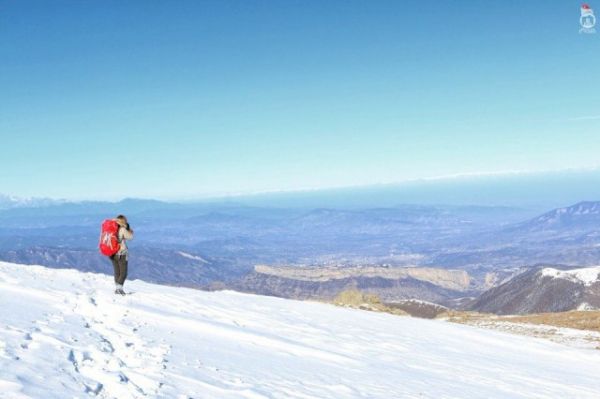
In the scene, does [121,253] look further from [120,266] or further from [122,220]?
[122,220]

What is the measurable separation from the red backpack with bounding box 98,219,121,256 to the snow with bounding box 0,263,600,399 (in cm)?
152

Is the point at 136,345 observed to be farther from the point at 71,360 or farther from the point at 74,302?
the point at 74,302

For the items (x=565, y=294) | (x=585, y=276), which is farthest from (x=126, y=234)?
(x=585, y=276)

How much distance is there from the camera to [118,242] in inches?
705

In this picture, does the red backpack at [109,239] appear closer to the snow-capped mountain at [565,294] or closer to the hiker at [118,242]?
the hiker at [118,242]

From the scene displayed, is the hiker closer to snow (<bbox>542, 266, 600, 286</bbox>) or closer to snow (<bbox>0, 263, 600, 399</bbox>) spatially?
snow (<bbox>0, 263, 600, 399</bbox>)

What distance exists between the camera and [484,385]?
519 inches

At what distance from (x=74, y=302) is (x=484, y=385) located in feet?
38.5

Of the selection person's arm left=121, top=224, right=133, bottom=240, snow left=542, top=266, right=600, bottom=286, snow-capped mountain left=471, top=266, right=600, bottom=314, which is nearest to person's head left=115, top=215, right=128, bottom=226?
person's arm left=121, top=224, right=133, bottom=240

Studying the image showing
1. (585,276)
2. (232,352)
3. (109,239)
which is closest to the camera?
(232,352)

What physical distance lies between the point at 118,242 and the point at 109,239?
12.8 inches

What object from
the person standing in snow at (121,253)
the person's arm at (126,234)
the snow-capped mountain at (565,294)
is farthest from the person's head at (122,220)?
the snow-capped mountain at (565,294)

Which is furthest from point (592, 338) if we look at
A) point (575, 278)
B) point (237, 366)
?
point (575, 278)

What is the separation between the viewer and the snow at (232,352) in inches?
330
